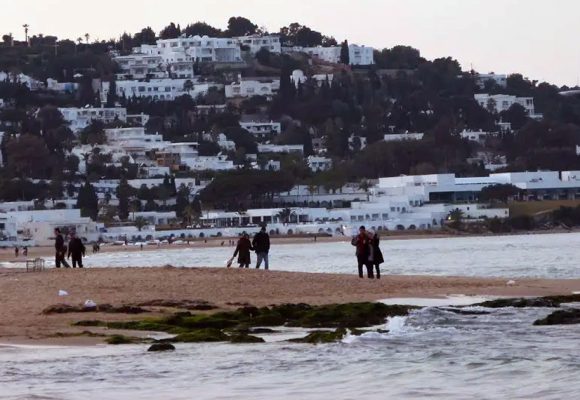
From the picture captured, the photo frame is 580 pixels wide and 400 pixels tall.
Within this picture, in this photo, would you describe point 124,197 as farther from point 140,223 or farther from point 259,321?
point 259,321

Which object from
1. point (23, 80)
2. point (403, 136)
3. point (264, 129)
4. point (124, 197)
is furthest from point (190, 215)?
point (23, 80)

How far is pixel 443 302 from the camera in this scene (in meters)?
23.2

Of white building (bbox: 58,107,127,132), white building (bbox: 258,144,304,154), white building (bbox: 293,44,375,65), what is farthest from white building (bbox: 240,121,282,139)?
white building (bbox: 293,44,375,65)

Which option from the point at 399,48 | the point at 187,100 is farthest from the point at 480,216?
the point at 399,48

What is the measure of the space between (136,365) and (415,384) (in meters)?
2.49

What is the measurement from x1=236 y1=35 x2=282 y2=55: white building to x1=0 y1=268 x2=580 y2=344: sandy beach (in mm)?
164329

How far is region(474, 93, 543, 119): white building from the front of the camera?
17250 cm

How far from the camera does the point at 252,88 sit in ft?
571

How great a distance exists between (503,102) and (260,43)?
3076cm

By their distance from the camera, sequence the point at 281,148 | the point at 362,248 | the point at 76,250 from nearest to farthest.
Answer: the point at 362,248
the point at 76,250
the point at 281,148

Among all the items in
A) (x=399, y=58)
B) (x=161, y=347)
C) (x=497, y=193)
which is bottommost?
(x=161, y=347)

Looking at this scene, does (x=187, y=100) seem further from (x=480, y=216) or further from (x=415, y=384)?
(x=415, y=384)

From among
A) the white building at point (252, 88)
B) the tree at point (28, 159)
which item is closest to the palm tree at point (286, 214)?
the tree at point (28, 159)

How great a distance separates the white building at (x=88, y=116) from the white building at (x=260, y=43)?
34.7 m
